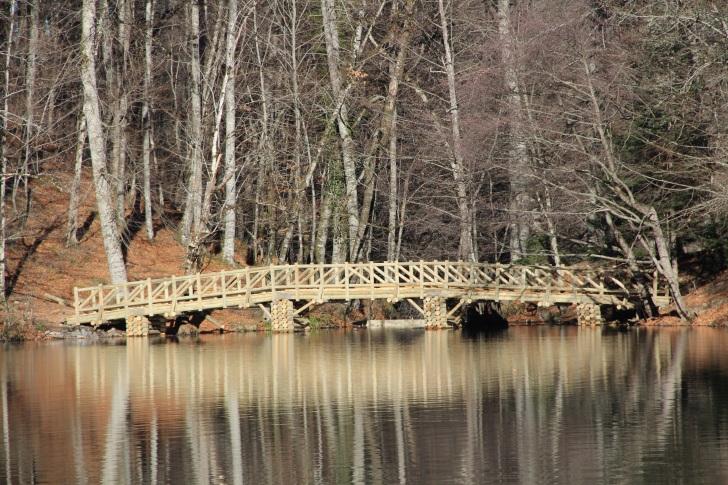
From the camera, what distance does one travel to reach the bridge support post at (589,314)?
38.2 metres

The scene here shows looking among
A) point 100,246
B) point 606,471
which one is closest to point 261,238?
point 100,246

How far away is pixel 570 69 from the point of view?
38.8 m

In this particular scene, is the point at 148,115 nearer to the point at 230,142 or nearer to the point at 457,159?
the point at 230,142

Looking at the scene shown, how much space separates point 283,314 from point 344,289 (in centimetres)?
191

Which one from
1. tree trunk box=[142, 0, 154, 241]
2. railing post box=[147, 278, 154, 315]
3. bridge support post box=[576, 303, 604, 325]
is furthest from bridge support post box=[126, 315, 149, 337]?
bridge support post box=[576, 303, 604, 325]

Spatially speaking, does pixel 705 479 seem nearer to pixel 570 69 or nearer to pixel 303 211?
pixel 570 69

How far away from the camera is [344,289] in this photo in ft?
121

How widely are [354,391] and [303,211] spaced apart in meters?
24.4

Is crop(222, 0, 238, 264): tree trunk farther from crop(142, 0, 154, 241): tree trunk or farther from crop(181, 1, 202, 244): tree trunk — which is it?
crop(142, 0, 154, 241): tree trunk

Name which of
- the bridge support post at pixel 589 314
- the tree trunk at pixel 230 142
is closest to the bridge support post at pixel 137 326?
the tree trunk at pixel 230 142

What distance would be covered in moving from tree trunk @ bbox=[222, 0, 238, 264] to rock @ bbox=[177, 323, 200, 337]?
13.5 ft

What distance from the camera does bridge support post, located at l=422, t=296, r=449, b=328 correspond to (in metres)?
37.9

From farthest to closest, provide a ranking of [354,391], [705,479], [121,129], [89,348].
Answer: [121,129], [89,348], [354,391], [705,479]

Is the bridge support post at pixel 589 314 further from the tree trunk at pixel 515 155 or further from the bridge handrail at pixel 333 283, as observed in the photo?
the tree trunk at pixel 515 155
